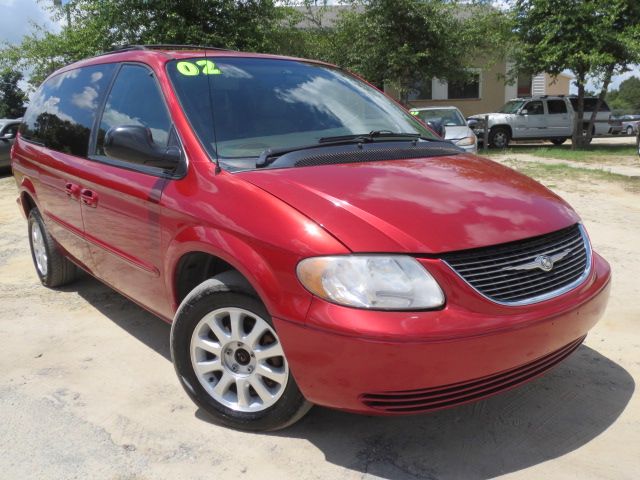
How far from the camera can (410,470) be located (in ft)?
7.68

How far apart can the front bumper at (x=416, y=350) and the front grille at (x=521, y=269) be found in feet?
0.17

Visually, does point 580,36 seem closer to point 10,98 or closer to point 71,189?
point 71,189

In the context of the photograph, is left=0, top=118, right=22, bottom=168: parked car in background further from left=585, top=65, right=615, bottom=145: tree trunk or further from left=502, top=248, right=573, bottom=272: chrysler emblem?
left=585, top=65, right=615, bottom=145: tree trunk

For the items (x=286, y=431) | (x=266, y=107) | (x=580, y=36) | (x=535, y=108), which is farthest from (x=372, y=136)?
(x=535, y=108)

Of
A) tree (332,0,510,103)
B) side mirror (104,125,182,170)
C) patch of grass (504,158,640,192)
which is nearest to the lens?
side mirror (104,125,182,170)

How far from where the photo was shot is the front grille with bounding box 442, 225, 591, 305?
2.18 meters

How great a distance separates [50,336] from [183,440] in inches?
68.2

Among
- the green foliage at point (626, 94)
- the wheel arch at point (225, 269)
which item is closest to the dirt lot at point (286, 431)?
the wheel arch at point (225, 269)

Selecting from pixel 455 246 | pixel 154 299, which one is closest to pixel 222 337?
pixel 154 299

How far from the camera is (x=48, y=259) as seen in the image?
15.2 feet

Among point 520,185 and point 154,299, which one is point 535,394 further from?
point 154,299

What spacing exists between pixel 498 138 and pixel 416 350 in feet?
59.0

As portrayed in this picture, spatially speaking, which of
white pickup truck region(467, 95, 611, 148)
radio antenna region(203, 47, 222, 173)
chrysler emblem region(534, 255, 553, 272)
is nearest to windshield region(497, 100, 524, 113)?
white pickup truck region(467, 95, 611, 148)

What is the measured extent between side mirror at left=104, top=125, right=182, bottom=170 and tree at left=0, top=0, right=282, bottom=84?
37.1ft
